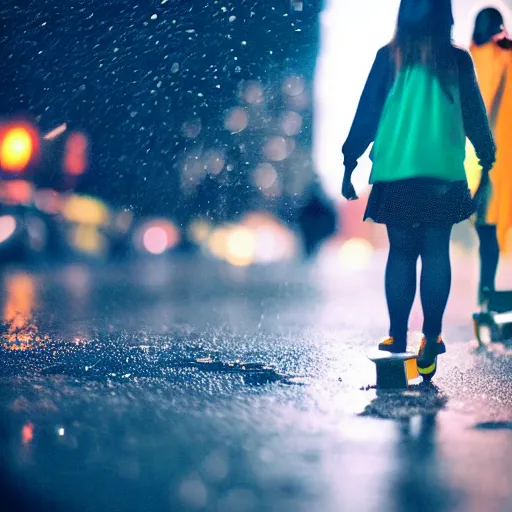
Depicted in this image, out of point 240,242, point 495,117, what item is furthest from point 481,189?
point 240,242

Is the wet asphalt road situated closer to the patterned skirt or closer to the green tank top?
the patterned skirt

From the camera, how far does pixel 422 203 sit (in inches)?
145

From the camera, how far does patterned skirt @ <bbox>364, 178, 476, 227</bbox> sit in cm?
368

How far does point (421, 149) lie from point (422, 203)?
27cm

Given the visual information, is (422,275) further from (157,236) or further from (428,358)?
(157,236)

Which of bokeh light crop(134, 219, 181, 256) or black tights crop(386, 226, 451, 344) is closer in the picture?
black tights crop(386, 226, 451, 344)

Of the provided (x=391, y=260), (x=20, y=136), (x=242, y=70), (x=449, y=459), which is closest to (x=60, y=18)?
(x=242, y=70)

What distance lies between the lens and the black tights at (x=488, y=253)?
17.3 feet

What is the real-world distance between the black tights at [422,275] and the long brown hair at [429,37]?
80cm

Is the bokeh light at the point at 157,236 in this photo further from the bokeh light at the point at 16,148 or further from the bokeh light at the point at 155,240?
the bokeh light at the point at 16,148

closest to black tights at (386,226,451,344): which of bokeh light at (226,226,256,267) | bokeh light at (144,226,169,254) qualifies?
bokeh light at (226,226,256,267)

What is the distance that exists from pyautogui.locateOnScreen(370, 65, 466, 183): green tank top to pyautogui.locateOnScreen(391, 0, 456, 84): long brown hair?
47 mm

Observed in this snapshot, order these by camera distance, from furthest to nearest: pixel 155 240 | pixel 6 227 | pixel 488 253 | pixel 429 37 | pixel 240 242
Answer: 1. pixel 240 242
2. pixel 155 240
3. pixel 6 227
4. pixel 488 253
5. pixel 429 37

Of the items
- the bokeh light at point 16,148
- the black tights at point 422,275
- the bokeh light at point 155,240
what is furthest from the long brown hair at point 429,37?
the bokeh light at point 155,240
